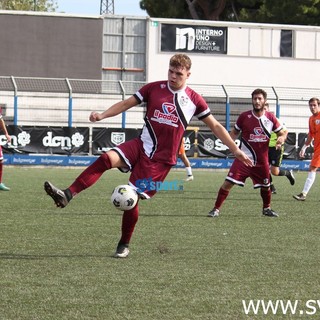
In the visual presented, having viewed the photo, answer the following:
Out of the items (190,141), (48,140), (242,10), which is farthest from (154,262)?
(242,10)

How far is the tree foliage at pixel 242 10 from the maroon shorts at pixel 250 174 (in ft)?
115

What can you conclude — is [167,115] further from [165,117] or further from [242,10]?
[242,10]

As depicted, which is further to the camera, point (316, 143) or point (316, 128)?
point (316, 143)

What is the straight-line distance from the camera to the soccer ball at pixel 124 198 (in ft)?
26.5

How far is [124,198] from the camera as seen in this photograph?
26.5ft

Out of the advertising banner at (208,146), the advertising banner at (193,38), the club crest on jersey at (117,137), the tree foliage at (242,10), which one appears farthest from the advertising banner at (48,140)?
the tree foliage at (242,10)

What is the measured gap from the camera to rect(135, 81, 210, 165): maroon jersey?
8.38m

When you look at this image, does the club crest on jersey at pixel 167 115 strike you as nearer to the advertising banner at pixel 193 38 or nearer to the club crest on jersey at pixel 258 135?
the club crest on jersey at pixel 258 135

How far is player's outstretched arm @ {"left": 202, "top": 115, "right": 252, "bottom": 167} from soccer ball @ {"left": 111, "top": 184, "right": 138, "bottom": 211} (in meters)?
1.01

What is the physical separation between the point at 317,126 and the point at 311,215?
11.8 feet

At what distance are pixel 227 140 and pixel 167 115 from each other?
614mm

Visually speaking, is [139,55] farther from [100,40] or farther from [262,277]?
[262,277]

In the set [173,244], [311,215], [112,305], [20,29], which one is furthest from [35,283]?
[20,29]

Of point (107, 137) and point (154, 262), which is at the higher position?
point (154, 262)
